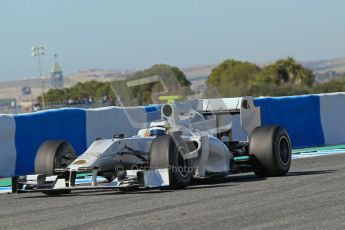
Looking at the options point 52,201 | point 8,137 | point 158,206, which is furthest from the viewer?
point 8,137

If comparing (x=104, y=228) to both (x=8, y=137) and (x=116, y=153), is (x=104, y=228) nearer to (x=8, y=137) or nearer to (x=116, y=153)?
(x=116, y=153)

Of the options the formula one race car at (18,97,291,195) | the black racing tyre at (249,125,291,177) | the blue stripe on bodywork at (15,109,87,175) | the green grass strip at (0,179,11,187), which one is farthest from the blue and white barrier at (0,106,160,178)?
the black racing tyre at (249,125,291,177)

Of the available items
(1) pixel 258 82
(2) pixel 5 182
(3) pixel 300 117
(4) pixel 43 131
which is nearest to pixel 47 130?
(4) pixel 43 131

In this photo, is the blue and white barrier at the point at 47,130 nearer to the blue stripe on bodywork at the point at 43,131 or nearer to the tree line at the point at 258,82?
the blue stripe on bodywork at the point at 43,131

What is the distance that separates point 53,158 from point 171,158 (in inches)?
71.7

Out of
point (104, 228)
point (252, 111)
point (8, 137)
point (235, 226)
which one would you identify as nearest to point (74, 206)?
point (104, 228)

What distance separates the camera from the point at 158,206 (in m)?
10.4

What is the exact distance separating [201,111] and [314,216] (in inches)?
212

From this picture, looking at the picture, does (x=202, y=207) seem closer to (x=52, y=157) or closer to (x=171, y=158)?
(x=171, y=158)

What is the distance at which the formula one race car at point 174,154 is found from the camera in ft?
39.5

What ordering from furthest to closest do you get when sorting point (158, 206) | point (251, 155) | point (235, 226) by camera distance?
point (251, 155) < point (158, 206) < point (235, 226)

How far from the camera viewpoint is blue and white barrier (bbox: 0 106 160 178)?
16986mm

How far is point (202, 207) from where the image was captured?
10133 millimetres

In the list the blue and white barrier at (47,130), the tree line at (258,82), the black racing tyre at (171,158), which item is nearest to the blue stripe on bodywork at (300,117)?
the blue and white barrier at (47,130)
